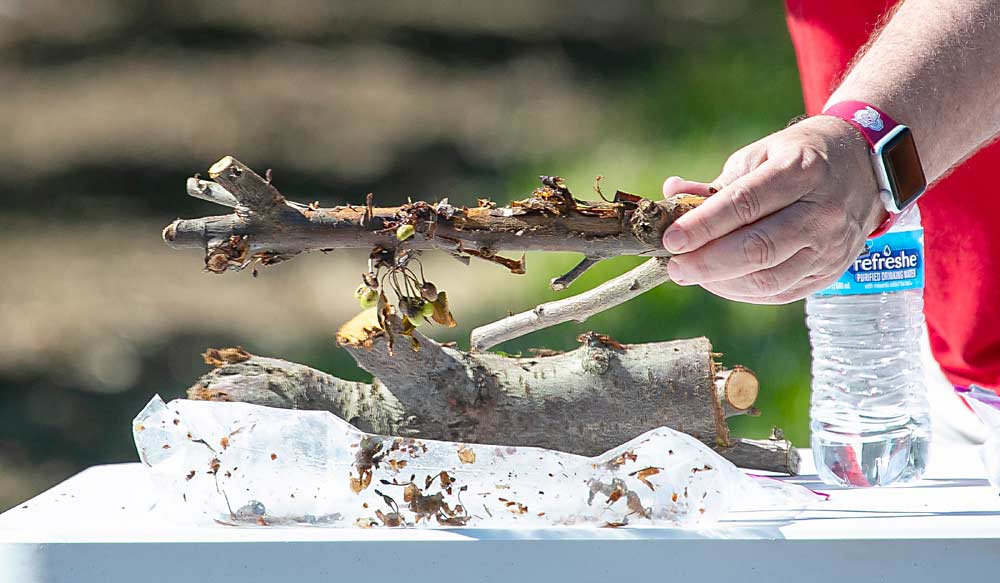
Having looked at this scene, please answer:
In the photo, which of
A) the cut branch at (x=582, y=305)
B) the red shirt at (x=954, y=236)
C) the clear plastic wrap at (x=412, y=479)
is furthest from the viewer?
the red shirt at (x=954, y=236)

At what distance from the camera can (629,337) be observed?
3.32 m

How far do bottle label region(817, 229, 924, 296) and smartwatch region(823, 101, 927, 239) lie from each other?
10 centimetres

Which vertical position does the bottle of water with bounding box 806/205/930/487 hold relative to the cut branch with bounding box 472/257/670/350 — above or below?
below

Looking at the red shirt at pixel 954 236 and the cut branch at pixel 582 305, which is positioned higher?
the red shirt at pixel 954 236

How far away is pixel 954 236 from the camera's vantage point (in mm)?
1514

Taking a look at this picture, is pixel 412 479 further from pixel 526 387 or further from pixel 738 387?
pixel 738 387

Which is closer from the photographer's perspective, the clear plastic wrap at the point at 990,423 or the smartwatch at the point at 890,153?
the smartwatch at the point at 890,153

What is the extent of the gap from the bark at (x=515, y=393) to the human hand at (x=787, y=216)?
0.84 feet

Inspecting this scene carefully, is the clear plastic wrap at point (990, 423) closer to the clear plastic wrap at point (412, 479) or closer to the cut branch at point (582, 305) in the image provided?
the clear plastic wrap at point (412, 479)

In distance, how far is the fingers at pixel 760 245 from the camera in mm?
893

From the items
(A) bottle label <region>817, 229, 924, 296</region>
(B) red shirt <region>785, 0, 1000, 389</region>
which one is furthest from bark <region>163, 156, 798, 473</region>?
(B) red shirt <region>785, 0, 1000, 389</region>

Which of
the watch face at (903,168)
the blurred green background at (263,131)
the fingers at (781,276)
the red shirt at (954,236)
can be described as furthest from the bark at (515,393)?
the blurred green background at (263,131)

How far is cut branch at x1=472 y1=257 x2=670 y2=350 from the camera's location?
46.7 inches

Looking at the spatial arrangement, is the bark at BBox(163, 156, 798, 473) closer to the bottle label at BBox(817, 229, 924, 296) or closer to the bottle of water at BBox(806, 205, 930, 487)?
the bottle of water at BBox(806, 205, 930, 487)
